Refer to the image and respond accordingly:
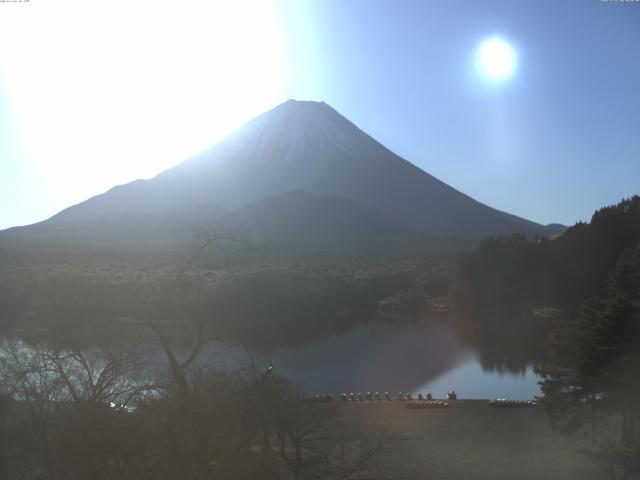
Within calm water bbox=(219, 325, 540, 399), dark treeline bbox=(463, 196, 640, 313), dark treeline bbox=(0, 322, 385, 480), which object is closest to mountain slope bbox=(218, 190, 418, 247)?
dark treeline bbox=(463, 196, 640, 313)

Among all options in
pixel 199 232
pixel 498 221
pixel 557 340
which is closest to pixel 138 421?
pixel 199 232

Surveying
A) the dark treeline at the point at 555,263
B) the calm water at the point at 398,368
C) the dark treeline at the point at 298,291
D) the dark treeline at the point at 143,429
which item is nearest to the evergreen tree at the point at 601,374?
the dark treeline at the point at 143,429

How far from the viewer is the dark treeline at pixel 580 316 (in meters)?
8.06

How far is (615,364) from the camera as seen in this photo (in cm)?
808

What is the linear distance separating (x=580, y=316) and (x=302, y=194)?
66207 mm

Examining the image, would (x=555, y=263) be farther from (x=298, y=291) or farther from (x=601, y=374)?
(x=601, y=374)

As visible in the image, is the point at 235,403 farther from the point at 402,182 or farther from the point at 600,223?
the point at 402,182

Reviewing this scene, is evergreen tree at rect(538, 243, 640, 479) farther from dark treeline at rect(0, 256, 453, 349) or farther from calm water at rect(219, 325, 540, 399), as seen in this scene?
dark treeline at rect(0, 256, 453, 349)

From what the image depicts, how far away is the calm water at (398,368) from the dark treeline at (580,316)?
138cm

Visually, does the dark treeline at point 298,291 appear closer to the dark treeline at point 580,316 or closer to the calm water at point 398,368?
the calm water at point 398,368

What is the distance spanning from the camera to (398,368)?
19.5 m

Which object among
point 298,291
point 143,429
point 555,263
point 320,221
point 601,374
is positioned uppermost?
point 320,221

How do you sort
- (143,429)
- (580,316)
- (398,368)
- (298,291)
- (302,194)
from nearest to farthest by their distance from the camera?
(143,429)
(580,316)
(398,368)
(298,291)
(302,194)

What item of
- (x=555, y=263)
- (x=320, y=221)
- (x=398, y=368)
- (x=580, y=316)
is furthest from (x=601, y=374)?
(x=320, y=221)
